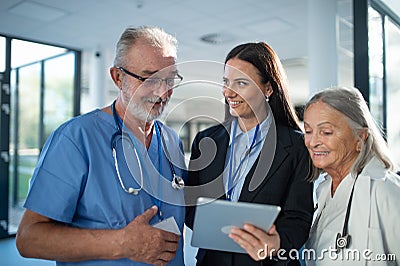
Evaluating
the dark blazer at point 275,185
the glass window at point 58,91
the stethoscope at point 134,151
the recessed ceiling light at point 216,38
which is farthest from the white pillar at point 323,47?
the glass window at point 58,91

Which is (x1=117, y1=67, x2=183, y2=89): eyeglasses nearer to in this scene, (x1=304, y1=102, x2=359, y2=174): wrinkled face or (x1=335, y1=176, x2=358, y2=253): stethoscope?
(x1=304, y1=102, x2=359, y2=174): wrinkled face

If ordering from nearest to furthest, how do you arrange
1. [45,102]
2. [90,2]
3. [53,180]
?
[53,180], [90,2], [45,102]

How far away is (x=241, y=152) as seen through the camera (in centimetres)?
122

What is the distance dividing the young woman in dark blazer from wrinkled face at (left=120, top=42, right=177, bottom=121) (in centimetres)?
19

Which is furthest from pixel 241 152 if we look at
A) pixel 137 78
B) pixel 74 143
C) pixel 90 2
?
pixel 90 2

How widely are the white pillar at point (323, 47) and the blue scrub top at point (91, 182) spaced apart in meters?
2.25

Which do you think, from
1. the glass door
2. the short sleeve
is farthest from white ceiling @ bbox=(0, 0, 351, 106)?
the short sleeve

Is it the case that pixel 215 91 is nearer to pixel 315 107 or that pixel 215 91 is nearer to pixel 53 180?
pixel 315 107

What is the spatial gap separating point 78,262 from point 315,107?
87 centimetres

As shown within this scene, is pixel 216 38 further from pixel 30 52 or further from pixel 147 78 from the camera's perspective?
pixel 147 78

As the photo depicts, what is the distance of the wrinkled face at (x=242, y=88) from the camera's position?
1.14m

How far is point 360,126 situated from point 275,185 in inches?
13.6

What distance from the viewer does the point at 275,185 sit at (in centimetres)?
112

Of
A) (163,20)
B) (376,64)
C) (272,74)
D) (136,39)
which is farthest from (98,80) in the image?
(272,74)
